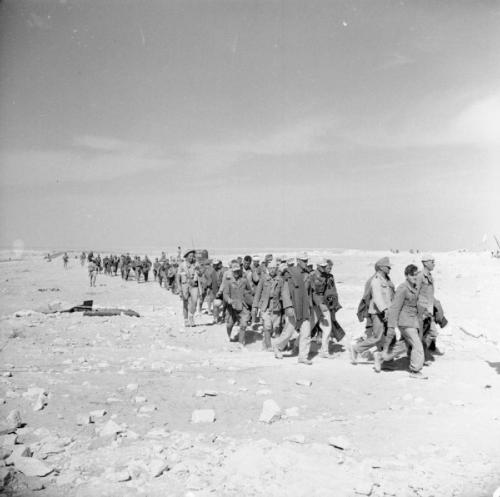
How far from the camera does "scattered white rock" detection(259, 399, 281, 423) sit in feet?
16.3

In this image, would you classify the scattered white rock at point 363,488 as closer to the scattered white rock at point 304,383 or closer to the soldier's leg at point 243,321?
the scattered white rock at point 304,383

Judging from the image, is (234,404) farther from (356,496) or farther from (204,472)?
(356,496)

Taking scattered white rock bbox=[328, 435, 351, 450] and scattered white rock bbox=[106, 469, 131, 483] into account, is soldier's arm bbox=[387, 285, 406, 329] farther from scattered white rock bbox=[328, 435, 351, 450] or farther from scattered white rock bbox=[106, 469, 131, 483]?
scattered white rock bbox=[106, 469, 131, 483]

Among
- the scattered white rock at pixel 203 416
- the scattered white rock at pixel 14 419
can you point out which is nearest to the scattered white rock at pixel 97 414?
the scattered white rock at pixel 14 419

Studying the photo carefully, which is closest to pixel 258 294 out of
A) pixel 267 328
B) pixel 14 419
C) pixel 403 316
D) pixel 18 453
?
pixel 267 328

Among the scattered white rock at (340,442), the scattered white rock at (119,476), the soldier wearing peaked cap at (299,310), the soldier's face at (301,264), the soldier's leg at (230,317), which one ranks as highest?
the soldier's face at (301,264)

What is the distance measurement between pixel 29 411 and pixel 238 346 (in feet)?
16.9

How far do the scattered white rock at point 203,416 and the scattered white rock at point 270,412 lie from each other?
52 centimetres

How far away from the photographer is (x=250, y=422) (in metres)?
4.94

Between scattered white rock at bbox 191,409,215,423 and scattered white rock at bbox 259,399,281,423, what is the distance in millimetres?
522

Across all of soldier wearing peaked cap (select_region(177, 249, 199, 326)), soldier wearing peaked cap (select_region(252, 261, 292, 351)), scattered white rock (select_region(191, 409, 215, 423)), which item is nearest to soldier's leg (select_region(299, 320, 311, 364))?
soldier wearing peaked cap (select_region(252, 261, 292, 351))

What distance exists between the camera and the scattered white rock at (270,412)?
16.3 ft

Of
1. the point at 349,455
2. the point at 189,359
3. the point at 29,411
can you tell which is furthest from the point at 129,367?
the point at 349,455

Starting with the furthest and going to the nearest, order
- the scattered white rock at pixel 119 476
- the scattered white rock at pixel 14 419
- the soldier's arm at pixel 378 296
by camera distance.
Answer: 1. the soldier's arm at pixel 378 296
2. the scattered white rock at pixel 14 419
3. the scattered white rock at pixel 119 476
